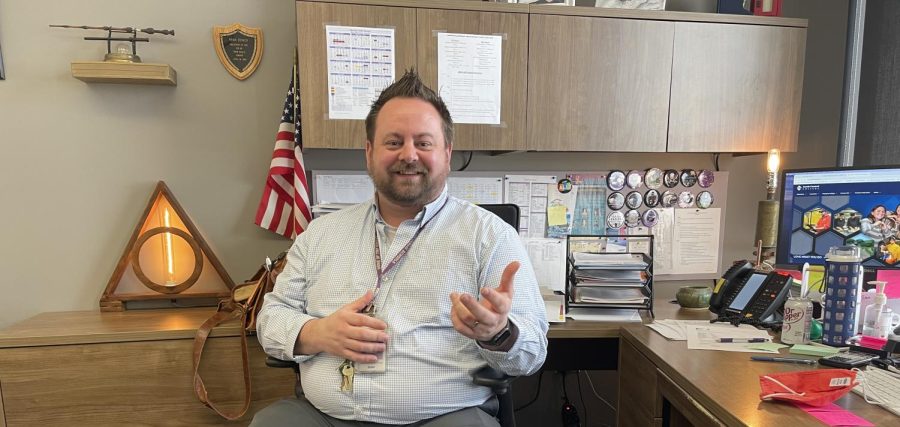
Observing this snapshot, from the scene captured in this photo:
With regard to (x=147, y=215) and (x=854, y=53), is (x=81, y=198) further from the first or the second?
(x=854, y=53)

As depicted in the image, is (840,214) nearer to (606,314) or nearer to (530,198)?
(606,314)

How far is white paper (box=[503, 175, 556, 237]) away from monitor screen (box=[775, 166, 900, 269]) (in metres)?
0.88

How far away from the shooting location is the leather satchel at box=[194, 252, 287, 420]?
1.57 metres

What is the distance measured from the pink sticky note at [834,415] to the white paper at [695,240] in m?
1.29

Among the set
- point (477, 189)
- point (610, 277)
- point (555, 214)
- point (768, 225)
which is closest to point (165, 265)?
point (477, 189)

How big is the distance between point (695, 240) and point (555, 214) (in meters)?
0.69

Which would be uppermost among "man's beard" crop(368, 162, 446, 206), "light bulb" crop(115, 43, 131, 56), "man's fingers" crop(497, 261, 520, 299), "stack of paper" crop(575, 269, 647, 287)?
"light bulb" crop(115, 43, 131, 56)

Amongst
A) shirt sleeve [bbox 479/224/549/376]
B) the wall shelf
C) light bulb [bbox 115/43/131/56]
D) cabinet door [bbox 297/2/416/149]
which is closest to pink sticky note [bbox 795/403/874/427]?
shirt sleeve [bbox 479/224/549/376]

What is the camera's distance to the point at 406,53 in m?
1.68

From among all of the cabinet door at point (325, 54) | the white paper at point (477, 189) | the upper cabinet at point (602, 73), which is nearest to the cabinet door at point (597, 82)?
the upper cabinet at point (602, 73)

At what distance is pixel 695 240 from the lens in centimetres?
223

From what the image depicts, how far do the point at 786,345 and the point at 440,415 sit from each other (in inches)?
39.8

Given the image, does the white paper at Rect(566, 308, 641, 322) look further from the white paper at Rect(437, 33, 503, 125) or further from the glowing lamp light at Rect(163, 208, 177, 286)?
the glowing lamp light at Rect(163, 208, 177, 286)

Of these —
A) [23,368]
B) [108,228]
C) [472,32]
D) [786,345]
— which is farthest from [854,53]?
[23,368]
